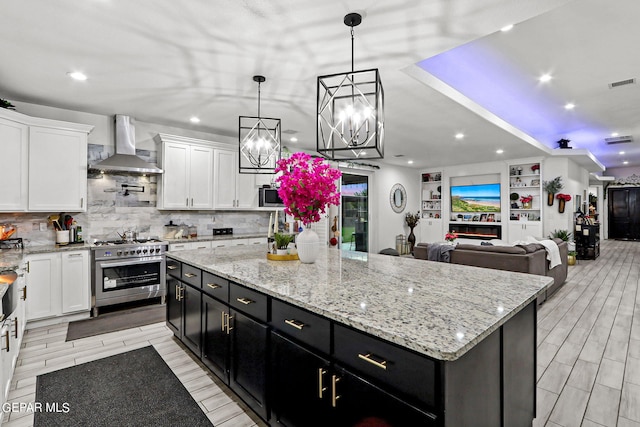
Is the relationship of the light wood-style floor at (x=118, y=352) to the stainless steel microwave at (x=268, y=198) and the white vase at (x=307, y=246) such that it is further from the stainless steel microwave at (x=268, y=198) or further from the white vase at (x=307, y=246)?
the stainless steel microwave at (x=268, y=198)

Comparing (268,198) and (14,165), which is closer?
(14,165)

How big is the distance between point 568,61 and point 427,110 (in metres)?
1.54

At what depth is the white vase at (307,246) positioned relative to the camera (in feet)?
8.06

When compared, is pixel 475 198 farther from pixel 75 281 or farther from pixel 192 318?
pixel 75 281

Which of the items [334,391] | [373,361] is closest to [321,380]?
[334,391]

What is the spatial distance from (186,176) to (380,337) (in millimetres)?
4414

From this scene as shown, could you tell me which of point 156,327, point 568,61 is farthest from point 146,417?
point 568,61

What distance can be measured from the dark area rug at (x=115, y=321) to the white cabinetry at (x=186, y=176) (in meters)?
1.47

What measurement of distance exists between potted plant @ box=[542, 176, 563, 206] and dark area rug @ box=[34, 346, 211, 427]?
8335mm

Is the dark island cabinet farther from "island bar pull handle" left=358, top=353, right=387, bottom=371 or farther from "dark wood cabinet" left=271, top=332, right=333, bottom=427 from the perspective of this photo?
"island bar pull handle" left=358, top=353, right=387, bottom=371

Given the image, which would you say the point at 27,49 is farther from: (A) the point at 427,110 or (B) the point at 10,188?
(A) the point at 427,110

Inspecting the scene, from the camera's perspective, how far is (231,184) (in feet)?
17.5

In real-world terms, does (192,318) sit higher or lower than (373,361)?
lower

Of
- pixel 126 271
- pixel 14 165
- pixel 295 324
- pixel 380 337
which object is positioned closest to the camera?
pixel 380 337
